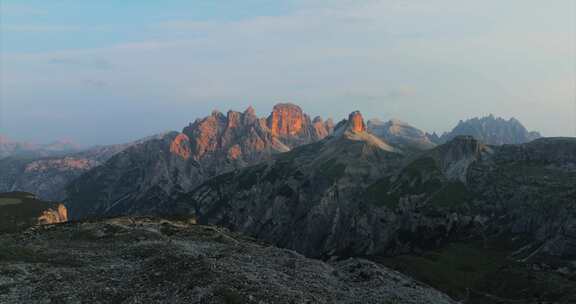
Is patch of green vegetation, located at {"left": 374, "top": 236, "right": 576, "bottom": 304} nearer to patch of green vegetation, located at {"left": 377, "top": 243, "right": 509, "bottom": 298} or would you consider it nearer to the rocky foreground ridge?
patch of green vegetation, located at {"left": 377, "top": 243, "right": 509, "bottom": 298}

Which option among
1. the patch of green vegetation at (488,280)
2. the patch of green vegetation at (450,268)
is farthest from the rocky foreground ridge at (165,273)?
the patch of green vegetation at (450,268)

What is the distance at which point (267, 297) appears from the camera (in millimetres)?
59938

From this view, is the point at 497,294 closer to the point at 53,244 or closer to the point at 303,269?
the point at 303,269

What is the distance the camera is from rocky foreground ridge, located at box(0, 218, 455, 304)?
61750 mm

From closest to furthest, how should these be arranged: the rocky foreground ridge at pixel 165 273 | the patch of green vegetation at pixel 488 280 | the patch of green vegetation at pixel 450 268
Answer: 1. the rocky foreground ridge at pixel 165 273
2. the patch of green vegetation at pixel 488 280
3. the patch of green vegetation at pixel 450 268

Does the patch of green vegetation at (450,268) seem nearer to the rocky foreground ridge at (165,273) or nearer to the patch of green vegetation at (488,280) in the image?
the patch of green vegetation at (488,280)

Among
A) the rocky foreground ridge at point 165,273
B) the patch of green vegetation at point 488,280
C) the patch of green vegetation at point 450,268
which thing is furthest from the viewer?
the patch of green vegetation at point 450,268

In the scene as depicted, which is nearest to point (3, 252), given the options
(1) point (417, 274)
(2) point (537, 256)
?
(1) point (417, 274)

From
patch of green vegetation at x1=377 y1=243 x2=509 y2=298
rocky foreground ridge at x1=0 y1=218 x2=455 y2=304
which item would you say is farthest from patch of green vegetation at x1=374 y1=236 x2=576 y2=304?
rocky foreground ridge at x1=0 y1=218 x2=455 y2=304

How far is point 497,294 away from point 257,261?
83.9 meters

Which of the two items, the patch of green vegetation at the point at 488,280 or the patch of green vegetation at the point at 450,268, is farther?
the patch of green vegetation at the point at 450,268

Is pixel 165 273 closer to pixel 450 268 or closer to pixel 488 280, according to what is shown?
pixel 488 280

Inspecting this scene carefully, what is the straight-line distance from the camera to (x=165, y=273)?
6994cm

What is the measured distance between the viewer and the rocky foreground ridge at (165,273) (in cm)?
6175
